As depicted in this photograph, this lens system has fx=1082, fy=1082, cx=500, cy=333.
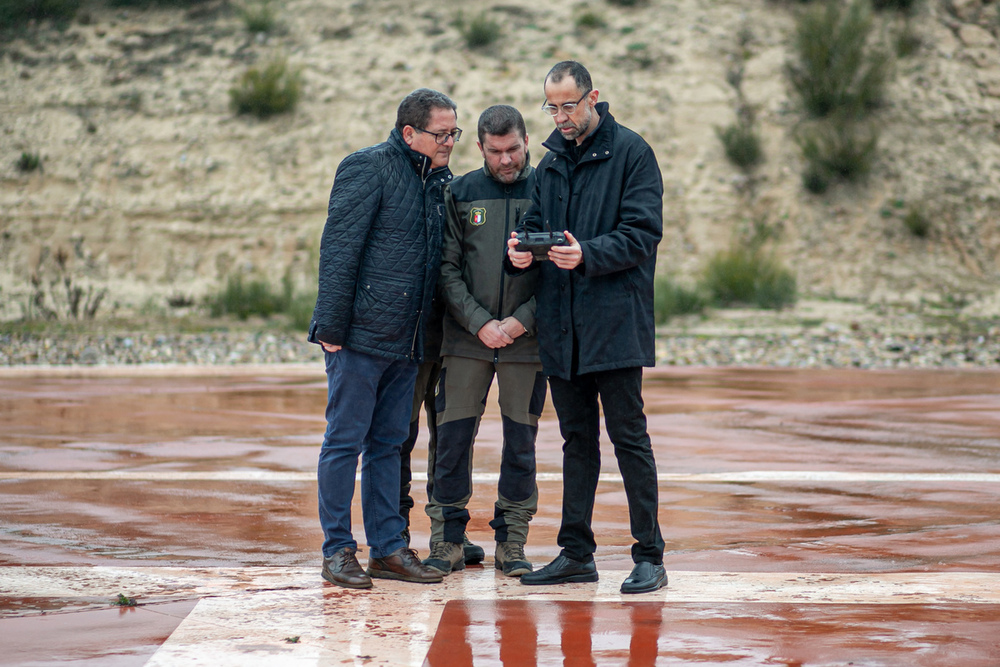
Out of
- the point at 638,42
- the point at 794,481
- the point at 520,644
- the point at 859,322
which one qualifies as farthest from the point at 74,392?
the point at 638,42

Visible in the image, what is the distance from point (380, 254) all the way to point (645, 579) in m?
1.69

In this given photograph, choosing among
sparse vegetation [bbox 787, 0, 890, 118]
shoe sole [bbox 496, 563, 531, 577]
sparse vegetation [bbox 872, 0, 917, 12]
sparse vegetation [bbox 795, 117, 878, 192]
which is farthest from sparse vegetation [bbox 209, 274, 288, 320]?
shoe sole [bbox 496, 563, 531, 577]

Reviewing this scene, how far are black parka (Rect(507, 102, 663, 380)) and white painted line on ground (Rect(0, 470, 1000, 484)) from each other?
2.63 meters

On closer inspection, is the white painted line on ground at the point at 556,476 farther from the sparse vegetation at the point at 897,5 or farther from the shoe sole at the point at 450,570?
the sparse vegetation at the point at 897,5

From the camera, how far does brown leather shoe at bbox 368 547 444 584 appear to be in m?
4.47

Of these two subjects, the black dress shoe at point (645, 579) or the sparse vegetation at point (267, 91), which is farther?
the sparse vegetation at point (267, 91)

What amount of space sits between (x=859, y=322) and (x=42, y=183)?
60.4 feet

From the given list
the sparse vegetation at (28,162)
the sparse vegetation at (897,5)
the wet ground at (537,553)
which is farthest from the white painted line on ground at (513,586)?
the sparse vegetation at (897,5)

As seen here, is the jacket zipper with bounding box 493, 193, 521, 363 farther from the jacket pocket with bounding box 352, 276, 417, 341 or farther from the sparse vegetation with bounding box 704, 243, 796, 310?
the sparse vegetation with bounding box 704, 243, 796, 310

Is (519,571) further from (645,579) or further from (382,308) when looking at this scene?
(382,308)

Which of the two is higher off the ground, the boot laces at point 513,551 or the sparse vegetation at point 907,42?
the sparse vegetation at point 907,42

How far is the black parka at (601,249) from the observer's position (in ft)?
14.1

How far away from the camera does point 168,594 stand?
416cm

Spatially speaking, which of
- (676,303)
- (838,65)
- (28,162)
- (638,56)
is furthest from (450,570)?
(28,162)
